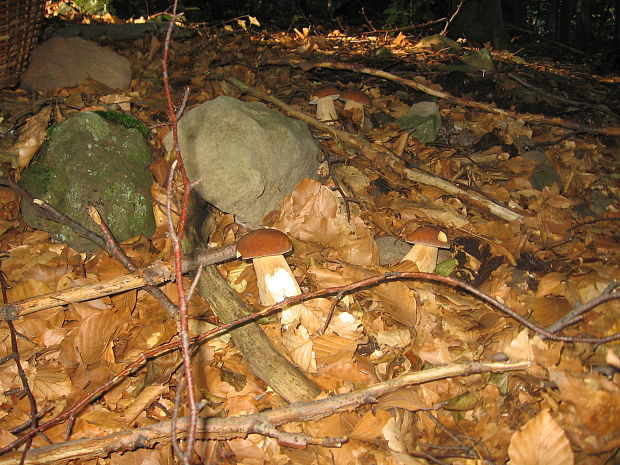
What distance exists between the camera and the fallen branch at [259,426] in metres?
1.66

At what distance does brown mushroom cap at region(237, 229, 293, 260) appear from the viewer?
7.59 feet

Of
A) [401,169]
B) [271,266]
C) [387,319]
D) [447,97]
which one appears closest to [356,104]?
[447,97]

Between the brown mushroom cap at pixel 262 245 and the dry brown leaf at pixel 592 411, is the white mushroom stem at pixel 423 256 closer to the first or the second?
the brown mushroom cap at pixel 262 245

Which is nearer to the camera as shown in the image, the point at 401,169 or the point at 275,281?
the point at 275,281

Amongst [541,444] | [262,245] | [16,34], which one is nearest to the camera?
[541,444]

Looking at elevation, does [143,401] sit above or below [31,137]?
below

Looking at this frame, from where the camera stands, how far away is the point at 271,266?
2.48 metres

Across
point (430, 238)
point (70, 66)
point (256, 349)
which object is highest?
point (70, 66)

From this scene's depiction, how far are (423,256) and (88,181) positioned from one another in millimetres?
2480

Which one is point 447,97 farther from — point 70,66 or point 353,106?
point 70,66

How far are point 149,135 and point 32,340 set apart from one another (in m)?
1.89

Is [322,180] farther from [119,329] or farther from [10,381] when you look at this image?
[10,381]

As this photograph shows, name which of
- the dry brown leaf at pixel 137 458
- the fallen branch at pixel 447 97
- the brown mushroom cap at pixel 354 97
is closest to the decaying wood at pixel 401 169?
the brown mushroom cap at pixel 354 97

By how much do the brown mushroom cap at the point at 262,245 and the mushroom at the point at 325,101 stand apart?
2.20 meters
